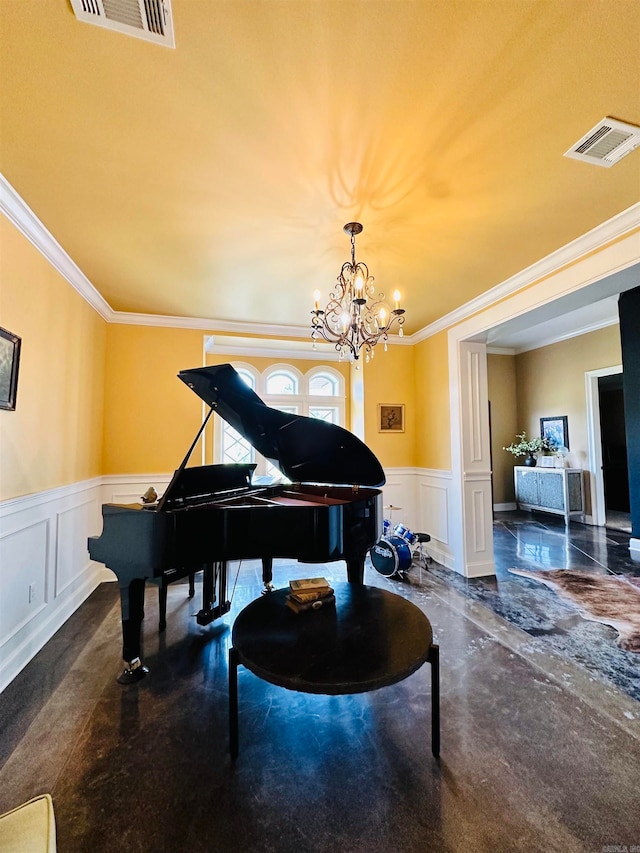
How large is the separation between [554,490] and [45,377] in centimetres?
694

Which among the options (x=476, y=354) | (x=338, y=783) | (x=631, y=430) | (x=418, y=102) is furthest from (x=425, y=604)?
(x=631, y=430)

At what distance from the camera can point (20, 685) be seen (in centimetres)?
203

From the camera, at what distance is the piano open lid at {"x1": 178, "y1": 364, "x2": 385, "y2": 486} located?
245 cm

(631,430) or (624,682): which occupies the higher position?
(631,430)

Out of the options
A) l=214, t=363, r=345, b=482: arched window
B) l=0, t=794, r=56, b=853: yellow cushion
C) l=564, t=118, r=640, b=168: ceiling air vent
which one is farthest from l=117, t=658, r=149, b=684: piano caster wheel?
l=564, t=118, r=640, b=168: ceiling air vent

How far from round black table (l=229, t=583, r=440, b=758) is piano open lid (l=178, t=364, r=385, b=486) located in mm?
1043

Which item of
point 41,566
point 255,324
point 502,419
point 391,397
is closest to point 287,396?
point 255,324

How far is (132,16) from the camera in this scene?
117 centimetres

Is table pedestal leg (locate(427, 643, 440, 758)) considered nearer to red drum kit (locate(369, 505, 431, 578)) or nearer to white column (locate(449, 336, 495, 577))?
red drum kit (locate(369, 505, 431, 578))

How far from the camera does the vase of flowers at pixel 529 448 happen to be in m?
6.35

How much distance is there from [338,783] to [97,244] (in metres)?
3.42

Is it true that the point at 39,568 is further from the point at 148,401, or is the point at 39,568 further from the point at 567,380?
the point at 567,380

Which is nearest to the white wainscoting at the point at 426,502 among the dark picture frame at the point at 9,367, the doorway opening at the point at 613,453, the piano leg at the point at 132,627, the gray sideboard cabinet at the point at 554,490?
the gray sideboard cabinet at the point at 554,490

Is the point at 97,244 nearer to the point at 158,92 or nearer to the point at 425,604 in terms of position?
the point at 158,92
